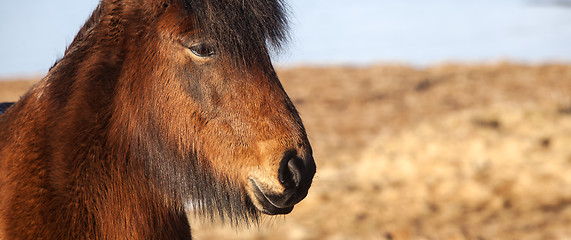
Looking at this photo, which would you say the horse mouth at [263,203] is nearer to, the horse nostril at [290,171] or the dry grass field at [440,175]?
the horse nostril at [290,171]

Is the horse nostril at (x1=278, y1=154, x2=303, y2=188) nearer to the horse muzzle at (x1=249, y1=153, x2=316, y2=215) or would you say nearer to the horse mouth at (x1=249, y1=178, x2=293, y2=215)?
the horse muzzle at (x1=249, y1=153, x2=316, y2=215)

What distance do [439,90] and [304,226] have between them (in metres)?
11.3

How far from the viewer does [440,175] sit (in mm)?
8836

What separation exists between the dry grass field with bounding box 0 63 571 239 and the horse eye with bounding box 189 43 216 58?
2134 millimetres

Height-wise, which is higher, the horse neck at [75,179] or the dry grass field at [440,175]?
the dry grass field at [440,175]

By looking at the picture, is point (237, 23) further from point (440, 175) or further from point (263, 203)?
point (440, 175)

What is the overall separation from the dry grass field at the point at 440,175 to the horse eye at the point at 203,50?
213 centimetres

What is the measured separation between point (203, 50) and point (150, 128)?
422 mm

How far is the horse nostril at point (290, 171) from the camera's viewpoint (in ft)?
7.07

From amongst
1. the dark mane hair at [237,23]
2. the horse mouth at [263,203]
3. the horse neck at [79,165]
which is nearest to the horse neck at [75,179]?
the horse neck at [79,165]

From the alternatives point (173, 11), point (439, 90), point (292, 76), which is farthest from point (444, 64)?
point (173, 11)

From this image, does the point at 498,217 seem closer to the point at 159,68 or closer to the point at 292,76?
the point at 159,68

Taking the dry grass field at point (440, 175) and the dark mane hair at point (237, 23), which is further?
the dry grass field at point (440, 175)

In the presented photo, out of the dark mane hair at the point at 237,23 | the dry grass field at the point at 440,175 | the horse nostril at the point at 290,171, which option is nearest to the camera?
the horse nostril at the point at 290,171
